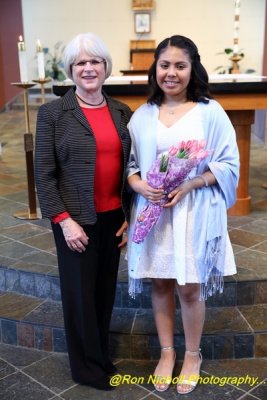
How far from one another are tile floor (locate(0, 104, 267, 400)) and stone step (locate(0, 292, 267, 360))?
27 millimetres

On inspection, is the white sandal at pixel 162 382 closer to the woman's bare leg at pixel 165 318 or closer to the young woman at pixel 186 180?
the woman's bare leg at pixel 165 318

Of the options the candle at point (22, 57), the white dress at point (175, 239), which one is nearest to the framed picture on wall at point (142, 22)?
the candle at point (22, 57)

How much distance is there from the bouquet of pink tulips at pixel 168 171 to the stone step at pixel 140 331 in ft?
2.40

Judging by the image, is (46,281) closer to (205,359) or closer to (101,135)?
(205,359)

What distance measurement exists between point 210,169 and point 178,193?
15 centimetres

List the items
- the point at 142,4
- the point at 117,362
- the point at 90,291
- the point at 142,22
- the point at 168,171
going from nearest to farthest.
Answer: the point at 168,171, the point at 90,291, the point at 117,362, the point at 142,4, the point at 142,22

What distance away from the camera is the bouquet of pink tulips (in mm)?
1588

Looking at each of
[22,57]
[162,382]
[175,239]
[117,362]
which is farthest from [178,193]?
[22,57]

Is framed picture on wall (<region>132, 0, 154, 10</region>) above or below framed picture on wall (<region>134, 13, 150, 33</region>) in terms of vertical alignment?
above

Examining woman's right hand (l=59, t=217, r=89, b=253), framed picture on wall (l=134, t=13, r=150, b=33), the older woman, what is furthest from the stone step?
framed picture on wall (l=134, t=13, r=150, b=33)

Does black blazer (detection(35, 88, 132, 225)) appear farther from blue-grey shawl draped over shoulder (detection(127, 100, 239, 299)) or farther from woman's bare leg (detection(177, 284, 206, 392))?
woman's bare leg (detection(177, 284, 206, 392))

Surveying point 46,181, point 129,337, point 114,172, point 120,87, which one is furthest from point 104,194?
point 120,87

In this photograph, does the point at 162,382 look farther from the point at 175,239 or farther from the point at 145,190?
the point at 145,190

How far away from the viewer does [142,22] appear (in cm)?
1039
